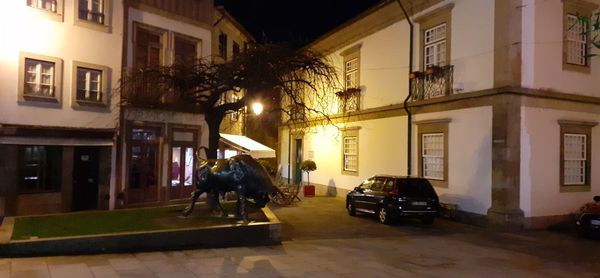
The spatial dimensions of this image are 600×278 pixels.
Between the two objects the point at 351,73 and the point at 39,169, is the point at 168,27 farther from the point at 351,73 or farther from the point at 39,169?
the point at 351,73

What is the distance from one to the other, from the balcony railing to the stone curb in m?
9.03

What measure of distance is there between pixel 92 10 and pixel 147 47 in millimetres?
2641

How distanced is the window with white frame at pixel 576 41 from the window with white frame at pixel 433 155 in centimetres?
493

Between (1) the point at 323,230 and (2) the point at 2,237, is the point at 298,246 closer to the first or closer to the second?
(1) the point at 323,230

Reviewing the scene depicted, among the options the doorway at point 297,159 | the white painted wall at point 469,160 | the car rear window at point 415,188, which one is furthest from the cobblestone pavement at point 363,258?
the doorway at point 297,159

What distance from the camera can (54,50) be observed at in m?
16.1

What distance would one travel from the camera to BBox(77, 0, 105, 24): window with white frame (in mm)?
16938

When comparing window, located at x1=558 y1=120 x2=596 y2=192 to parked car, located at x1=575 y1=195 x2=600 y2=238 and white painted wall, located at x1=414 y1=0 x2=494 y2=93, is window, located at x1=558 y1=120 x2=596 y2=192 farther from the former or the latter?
white painted wall, located at x1=414 y1=0 x2=494 y2=93

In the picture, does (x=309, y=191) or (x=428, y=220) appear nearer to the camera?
(x=428, y=220)

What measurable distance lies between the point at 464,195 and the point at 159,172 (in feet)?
36.4

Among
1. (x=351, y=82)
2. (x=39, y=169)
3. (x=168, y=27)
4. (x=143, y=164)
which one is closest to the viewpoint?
(x=39, y=169)

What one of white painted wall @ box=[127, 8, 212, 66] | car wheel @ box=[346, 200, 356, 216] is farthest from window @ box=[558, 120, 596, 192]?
white painted wall @ box=[127, 8, 212, 66]

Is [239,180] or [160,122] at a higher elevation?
[160,122]

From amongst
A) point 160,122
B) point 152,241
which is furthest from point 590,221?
point 160,122
